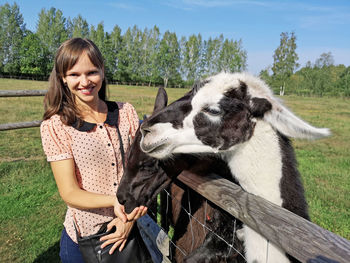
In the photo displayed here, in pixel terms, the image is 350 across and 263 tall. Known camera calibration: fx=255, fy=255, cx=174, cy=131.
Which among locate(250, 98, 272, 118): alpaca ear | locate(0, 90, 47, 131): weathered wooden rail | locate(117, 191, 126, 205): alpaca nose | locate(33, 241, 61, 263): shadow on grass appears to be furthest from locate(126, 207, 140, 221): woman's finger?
locate(0, 90, 47, 131): weathered wooden rail

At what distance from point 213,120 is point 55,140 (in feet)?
3.41

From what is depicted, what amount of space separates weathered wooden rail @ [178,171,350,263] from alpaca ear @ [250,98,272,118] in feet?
1.64

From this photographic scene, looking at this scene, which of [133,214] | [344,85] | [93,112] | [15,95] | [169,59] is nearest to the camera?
[133,214]

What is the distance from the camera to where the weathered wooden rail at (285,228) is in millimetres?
987

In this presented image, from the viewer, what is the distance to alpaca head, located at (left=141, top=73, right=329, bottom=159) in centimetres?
168

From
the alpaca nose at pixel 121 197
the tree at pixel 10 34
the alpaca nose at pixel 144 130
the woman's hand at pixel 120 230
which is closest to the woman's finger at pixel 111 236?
the woman's hand at pixel 120 230

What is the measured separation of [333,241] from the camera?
99cm

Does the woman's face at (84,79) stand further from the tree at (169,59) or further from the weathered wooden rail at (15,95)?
the tree at (169,59)

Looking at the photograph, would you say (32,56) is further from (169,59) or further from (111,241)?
(111,241)

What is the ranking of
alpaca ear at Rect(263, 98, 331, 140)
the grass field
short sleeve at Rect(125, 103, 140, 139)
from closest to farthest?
1. alpaca ear at Rect(263, 98, 331, 140)
2. short sleeve at Rect(125, 103, 140, 139)
3. the grass field

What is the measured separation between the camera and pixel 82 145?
1.73 meters

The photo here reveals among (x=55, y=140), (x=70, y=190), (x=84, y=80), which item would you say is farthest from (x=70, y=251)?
(x=84, y=80)

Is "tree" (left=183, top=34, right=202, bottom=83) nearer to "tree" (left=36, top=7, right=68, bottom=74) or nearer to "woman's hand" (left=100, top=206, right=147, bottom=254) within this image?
"tree" (left=36, top=7, right=68, bottom=74)

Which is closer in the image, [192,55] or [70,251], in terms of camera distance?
[70,251]
